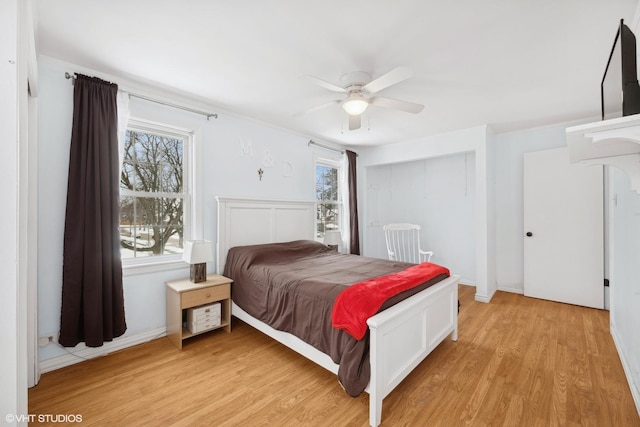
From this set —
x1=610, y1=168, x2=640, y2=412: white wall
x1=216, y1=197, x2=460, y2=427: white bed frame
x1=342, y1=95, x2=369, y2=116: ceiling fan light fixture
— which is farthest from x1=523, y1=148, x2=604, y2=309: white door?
x1=342, y1=95, x2=369, y2=116: ceiling fan light fixture

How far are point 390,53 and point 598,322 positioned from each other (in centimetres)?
356

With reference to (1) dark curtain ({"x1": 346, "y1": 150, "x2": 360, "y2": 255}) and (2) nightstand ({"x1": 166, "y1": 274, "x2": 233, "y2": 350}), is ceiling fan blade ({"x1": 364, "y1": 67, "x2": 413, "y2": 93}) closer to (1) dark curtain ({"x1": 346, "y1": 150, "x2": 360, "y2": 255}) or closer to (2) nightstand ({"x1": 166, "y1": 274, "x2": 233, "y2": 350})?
(2) nightstand ({"x1": 166, "y1": 274, "x2": 233, "y2": 350})

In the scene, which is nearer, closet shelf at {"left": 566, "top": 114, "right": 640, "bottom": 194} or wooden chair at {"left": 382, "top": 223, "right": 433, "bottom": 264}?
closet shelf at {"left": 566, "top": 114, "right": 640, "bottom": 194}

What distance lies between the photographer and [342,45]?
196 centimetres

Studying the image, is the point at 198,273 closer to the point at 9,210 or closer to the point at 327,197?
the point at 9,210

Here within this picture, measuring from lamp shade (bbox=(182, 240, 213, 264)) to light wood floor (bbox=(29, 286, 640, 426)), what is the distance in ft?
2.55

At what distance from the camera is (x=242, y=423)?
1632mm

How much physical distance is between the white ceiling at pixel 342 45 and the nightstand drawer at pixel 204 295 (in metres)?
1.93

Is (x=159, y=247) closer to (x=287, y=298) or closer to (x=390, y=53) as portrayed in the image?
(x=287, y=298)

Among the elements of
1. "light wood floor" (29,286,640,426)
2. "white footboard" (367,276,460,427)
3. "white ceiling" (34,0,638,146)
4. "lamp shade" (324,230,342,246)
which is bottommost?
"light wood floor" (29,286,640,426)

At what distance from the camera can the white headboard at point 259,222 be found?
314 cm

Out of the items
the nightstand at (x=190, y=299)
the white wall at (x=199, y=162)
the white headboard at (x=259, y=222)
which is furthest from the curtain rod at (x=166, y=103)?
the nightstand at (x=190, y=299)

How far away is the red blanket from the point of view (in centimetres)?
168

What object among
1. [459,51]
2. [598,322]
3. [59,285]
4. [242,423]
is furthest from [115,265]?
[598,322]
